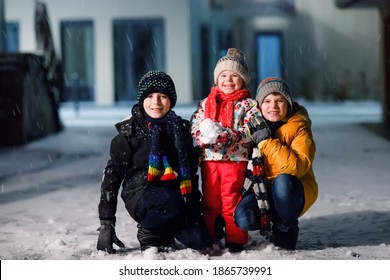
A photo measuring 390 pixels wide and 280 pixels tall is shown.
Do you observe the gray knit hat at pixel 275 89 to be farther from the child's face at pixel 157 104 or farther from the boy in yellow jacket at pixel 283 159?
the child's face at pixel 157 104

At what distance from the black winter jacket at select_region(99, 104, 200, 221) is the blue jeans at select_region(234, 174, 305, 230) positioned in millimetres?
351

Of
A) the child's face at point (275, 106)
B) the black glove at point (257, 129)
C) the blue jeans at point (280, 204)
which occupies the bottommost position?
the blue jeans at point (280, 204)

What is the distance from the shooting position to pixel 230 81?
4.04m

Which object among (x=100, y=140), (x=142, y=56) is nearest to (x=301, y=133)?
(x=100, y=140)

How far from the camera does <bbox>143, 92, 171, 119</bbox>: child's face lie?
399 centimetres

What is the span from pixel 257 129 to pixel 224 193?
419 mm

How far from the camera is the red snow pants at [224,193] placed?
4.07 metres

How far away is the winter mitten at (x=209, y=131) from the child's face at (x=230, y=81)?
25 centimetres

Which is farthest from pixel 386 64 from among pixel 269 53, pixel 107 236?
pixel 107 236

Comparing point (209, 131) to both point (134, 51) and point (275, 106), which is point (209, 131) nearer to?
point (275, 106)

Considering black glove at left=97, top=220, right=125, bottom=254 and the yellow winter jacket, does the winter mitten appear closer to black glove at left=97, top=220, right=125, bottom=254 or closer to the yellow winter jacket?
the yellow winter jacket

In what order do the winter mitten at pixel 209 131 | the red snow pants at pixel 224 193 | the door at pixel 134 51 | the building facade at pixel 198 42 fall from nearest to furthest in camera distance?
1. the winter mitten at pixel 209 131
2. the red snow pants at pixel 224 193
3. the building facade at pixel 198 42
4. the door at pixel 134 51

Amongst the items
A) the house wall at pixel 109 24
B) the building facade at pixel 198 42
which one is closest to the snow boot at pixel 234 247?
the building facade at pixel 198 42

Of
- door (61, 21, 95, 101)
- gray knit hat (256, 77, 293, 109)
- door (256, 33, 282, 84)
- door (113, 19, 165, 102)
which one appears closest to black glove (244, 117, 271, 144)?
gray knit hat (256, 77, 293, 109)
